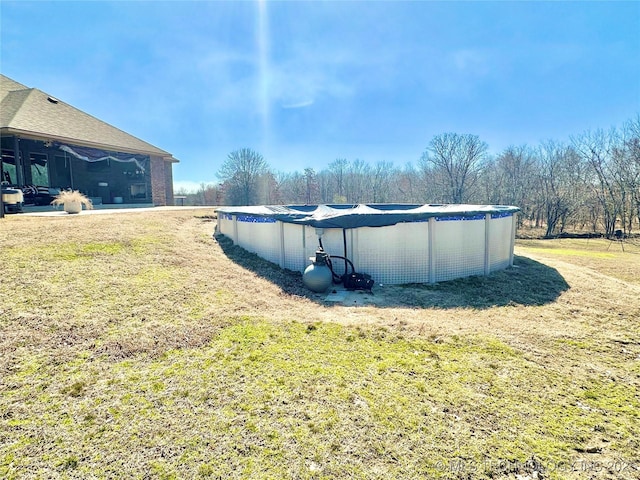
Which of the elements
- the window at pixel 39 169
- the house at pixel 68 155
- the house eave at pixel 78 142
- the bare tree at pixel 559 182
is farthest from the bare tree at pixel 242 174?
the bare tree at pixel 559 182

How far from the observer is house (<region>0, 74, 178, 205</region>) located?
39.9ft

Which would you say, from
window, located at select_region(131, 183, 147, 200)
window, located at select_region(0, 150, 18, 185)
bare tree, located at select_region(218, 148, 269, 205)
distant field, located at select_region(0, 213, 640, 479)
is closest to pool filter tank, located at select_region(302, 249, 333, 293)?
distant field, located at select_region(0, 213, 640, 479)

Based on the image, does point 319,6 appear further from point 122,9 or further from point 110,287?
point 110,287

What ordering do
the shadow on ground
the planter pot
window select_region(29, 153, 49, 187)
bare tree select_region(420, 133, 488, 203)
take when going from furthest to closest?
bare tree select_region(420, 133, 488, 203)
window select_region(29, 153, 49, 187)
the planter pot
the shadow on ground

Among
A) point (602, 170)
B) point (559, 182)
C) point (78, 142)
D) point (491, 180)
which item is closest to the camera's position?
point (78, 142)

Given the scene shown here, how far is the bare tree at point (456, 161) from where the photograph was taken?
1340 inches

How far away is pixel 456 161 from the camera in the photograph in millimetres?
34844

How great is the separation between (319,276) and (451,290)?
2697 millimetres

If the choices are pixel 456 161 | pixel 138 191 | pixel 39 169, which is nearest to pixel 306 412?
pixel 39 169

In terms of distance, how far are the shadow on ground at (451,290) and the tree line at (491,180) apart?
71.8ft

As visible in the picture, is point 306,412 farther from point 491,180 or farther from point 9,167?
point 491,180

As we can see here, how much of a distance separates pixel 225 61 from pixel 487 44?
967 cm

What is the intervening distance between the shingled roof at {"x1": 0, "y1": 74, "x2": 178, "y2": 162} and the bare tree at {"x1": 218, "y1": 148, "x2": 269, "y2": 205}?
18897 mm

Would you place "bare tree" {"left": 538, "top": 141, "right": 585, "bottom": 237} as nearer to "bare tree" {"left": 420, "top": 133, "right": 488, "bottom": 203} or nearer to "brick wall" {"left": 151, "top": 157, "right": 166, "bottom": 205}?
"bare tree" {"left": 420, "top": 133, "right": 488, "bottom": 203}
